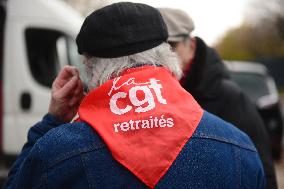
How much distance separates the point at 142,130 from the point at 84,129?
172mm

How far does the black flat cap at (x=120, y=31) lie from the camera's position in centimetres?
147

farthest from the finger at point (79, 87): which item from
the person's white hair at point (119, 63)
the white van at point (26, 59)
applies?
the white van at point (26, 59)

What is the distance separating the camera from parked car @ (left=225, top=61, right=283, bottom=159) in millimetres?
8336

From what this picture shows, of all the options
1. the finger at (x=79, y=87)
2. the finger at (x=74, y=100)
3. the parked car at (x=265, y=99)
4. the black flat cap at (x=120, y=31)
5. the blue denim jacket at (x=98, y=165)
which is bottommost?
the parked car at (x=265, y=99)

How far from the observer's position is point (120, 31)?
147 cm

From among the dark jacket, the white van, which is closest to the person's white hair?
the dark jacket

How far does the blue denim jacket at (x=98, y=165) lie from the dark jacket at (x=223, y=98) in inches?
35.8

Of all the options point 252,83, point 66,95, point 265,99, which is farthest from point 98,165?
point 252,83

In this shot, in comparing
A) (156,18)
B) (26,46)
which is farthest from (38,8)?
(156,18)

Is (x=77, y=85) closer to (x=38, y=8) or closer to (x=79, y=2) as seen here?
(x=38, y=8)

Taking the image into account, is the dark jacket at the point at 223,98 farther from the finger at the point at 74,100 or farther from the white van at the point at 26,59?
the white van at the point at 26,59

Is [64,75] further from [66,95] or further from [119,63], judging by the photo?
[119,63]

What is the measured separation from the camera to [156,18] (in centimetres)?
154

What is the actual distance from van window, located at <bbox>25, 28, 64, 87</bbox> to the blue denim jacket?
13.0 feet
